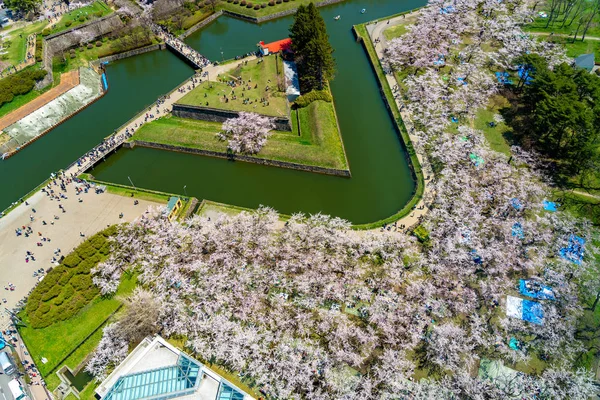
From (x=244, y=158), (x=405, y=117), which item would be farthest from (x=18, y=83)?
(x=405, y=117)

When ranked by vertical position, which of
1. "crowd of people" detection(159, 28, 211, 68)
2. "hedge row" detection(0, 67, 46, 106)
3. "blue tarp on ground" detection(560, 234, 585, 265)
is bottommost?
"blue tarp on ground" detection(560, 234, 585, 265)

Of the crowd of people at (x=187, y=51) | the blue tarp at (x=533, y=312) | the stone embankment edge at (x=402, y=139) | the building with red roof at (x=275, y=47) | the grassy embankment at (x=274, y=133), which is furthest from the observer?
the crowd of people at (x=187, y=51)

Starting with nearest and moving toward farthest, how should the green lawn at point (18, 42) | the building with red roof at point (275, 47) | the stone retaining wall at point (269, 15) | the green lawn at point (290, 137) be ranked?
the green lawn at point (290, 137), the green lawn at point (18, 42), the building with red roof at point (275, 47), the stone retaining wall at point (269, 15)

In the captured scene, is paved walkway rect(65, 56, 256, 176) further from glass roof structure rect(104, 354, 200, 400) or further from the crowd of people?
glass roof structure rect(104, 354, 200, 400)

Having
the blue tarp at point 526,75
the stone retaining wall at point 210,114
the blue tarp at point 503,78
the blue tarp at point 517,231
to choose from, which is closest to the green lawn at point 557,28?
the blue tarp at point 526,75

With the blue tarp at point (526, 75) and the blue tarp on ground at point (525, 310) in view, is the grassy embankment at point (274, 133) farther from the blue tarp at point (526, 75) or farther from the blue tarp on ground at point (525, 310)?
the blue tarp at point (526, 75)

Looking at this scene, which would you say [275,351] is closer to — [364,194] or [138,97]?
[364,194]

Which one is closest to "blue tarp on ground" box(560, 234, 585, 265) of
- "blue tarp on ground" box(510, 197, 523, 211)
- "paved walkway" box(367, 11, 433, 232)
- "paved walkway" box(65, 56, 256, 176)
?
"blue tarp on ground" box(510, 197, 523, 211)
